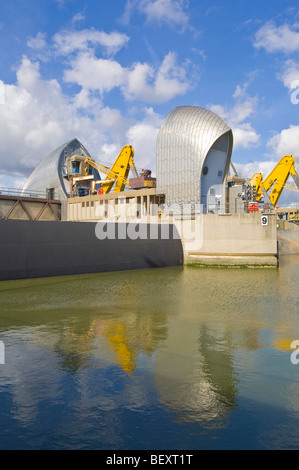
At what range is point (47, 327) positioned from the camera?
9.16 m

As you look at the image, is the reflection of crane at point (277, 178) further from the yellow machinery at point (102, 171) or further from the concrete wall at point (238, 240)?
the concrete wall at point (238, 240)

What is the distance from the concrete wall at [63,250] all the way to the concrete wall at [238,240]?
13.4 ft

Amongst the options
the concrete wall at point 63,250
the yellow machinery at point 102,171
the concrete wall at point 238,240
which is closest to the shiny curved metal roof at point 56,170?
the yellow machinery at point 102,171

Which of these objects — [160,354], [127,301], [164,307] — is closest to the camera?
[160,354]

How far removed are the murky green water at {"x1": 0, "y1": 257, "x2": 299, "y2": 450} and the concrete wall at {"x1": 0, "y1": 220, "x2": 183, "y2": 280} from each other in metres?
7.53

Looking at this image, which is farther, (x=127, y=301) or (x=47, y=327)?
(x=127, y=301)

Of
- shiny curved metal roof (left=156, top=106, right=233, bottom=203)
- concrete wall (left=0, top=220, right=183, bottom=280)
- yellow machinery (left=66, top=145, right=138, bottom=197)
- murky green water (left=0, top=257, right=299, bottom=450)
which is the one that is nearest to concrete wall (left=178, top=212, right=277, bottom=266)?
concrete wall (left=0, top=220, right=183, bottom=280)

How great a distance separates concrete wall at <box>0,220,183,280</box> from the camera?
1891cm

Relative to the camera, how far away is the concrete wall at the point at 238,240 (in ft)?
90.9

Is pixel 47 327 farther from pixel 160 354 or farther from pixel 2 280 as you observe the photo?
pixel 2 280

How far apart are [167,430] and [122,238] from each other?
21061 millimetres

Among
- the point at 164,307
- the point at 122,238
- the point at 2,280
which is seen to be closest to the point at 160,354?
the point at 164,307

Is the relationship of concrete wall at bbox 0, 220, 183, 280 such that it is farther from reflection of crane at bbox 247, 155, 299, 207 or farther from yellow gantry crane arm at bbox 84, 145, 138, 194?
reflection of crane at bbox 247, 155, 299, 207
